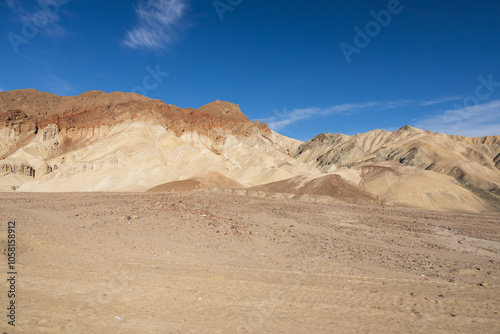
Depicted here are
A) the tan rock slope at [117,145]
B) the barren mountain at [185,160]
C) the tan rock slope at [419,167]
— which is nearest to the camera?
the tan rock slope at [419,167]

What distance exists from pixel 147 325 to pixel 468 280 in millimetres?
9008

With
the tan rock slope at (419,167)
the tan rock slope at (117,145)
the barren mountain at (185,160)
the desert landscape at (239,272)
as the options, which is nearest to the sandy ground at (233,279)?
the desert landscape at (239,272)

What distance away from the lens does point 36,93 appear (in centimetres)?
8306

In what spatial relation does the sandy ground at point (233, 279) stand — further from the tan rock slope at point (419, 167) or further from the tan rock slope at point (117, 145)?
the tan rock slope at point (117, 145)

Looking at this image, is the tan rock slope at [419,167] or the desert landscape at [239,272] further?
the tan rock slope at [419,167]

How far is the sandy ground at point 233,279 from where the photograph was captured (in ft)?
17.7

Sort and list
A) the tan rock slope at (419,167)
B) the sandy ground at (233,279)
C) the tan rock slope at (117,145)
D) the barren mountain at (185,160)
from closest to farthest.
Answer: the sandy ground at (233,279) < the tan rock slope at (419,167) < the barren mountain at (185,160) < the tan rock slope at (117,145)

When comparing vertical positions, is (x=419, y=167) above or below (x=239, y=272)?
above

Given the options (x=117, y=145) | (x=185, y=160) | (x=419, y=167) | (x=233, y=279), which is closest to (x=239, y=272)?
(x=233, y=279)

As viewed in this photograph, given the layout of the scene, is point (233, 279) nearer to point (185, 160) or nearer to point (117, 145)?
point (185, 160)

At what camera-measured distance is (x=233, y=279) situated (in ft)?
25.7

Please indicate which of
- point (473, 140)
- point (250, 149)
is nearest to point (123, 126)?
point (250, 149)

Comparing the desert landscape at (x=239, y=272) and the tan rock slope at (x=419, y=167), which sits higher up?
the tan rock slope at (x=419, y=167)

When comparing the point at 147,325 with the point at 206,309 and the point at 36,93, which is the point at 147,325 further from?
the point at 36,93
